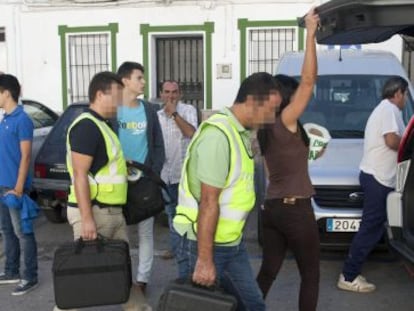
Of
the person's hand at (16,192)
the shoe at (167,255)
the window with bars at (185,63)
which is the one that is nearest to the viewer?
the person's hand at (16,192)

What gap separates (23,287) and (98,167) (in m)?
1.80

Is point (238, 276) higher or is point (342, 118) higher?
point (342, 118)

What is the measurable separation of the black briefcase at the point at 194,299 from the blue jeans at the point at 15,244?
7.73ft

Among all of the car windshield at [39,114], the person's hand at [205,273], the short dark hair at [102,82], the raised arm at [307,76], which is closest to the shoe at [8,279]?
the short dark hair at [102,82]

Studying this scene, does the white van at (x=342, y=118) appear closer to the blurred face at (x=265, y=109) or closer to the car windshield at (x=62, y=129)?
the blurred face at (x=265, y=109)

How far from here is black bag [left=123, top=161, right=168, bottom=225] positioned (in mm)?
3945

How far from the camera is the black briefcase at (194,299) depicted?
272cm

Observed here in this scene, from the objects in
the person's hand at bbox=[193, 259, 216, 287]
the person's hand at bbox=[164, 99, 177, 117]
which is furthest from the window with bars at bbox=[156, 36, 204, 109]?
the person's hand at bbox=[193, 259, 216, 287]

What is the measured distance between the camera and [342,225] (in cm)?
491

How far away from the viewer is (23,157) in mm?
4660

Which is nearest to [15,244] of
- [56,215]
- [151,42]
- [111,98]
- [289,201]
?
[111,98]

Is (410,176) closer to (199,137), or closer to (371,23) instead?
(371,23)

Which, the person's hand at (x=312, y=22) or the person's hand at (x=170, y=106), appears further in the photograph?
the person's hand at (x=170, y=106)

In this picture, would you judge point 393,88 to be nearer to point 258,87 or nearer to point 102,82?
point 258,87
